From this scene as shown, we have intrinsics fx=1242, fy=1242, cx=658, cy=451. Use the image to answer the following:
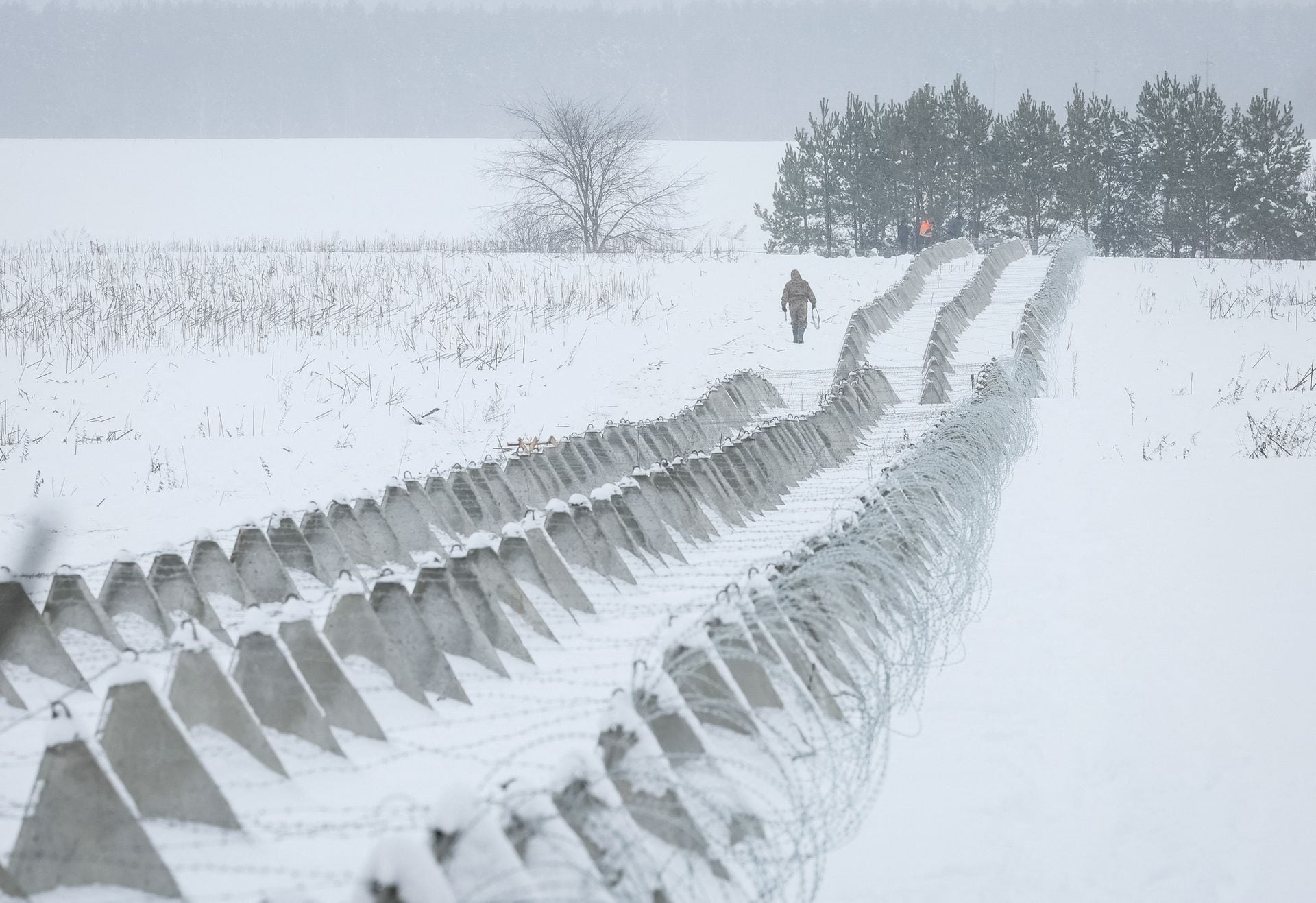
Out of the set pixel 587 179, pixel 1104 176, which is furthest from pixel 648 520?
pixel 1104 176

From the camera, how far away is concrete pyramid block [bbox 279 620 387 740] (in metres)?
4.62

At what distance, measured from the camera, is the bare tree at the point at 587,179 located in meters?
45.9

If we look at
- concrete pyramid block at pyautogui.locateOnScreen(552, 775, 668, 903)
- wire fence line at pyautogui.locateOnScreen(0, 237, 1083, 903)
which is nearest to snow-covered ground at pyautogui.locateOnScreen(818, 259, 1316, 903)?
wire fence line at pyautogui.locateOnScreen(0, 237, 1083, 903)

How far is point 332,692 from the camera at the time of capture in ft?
15.2

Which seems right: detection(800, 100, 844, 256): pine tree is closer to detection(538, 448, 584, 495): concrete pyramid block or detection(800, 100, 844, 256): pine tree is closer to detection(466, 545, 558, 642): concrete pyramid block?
detection(538, 448, 584, 495): concrete pyramid block

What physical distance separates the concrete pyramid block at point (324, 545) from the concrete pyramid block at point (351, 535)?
0.13 meters

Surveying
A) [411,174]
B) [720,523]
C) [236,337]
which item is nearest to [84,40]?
[411,174]

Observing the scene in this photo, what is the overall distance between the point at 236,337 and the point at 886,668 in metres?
14.0

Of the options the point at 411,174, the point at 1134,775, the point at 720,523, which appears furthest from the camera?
the point at 411,174

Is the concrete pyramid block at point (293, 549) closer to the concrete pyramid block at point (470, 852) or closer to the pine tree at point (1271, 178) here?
the concrete pyramid block at point (470, 852)

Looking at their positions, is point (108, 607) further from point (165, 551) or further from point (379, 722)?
point (379, 722)

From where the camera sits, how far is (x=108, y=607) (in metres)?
5.93

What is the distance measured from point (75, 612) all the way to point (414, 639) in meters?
1.66

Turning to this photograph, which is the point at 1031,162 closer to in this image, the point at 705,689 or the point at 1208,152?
Answer: the point at 1208,152
